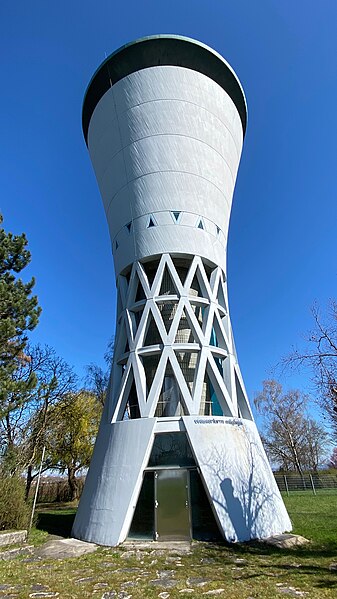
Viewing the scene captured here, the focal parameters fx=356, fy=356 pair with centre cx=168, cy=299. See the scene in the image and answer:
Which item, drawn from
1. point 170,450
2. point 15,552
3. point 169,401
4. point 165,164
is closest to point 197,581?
point 170,450

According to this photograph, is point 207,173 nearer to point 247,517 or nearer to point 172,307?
point 172,307

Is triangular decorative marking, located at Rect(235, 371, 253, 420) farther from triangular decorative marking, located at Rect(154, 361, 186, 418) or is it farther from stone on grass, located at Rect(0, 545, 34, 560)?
stone on grass, located at Rect(0, 545, 34, 560)

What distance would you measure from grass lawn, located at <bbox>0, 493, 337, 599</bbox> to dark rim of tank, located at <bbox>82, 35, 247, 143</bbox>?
16.9 meters

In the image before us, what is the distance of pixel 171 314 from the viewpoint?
1388cm

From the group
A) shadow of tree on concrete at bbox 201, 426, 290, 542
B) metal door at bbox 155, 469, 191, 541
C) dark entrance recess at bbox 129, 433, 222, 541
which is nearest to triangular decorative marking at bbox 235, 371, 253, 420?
shadow of tree on concrete at bbox 201, 426, 290, 542

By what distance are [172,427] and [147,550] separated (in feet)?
10.1

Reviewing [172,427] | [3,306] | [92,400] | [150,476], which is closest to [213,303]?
[172,427]

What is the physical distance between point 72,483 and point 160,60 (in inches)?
1048

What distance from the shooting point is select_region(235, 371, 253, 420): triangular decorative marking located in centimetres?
1307

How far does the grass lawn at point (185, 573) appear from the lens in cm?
578

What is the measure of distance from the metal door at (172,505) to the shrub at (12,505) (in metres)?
4.34

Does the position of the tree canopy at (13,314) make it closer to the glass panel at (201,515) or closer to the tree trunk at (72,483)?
the glass panel at (201,515)

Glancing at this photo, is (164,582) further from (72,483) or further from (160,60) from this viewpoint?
(72,483)

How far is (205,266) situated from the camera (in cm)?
1441
